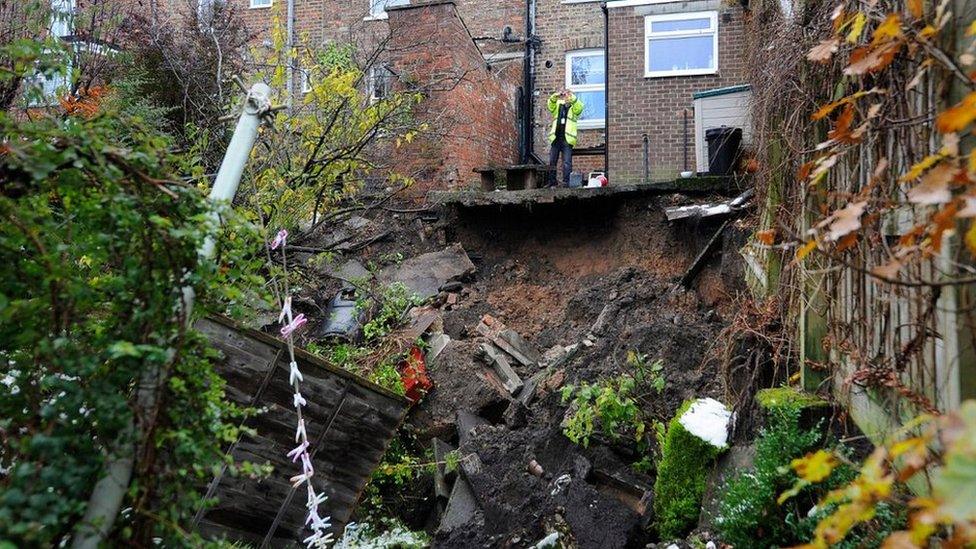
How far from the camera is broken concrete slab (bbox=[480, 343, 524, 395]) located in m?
8.66

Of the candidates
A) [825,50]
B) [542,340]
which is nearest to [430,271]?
[542,340]

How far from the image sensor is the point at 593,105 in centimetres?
1786

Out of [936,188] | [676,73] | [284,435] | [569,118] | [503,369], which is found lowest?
[503,369]

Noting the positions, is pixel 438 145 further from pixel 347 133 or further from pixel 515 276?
pixel 347 133

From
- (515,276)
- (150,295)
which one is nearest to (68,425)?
(150,295)

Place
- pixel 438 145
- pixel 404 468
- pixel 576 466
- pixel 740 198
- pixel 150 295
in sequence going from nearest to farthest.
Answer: pixel 150 295
pixel 576 466
pixel 404 468
pixel 740 198
pixel 438 145

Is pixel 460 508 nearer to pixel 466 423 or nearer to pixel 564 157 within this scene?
pixel 466 423

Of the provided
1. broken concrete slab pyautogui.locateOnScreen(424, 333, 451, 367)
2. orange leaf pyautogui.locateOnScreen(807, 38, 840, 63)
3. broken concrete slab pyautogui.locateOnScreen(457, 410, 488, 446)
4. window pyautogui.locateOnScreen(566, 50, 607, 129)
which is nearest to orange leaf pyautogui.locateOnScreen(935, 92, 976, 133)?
orange leaf pyautogui.locateOnScreen(807, 38, 840, 63)

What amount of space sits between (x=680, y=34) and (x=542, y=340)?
7394 millimetres

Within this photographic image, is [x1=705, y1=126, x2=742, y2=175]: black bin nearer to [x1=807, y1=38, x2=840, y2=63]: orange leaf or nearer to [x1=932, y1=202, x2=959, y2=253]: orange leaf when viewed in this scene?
[x1=807, y1=38, x2=840, y2=63]: orange leaf

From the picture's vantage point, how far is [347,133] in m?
9.25

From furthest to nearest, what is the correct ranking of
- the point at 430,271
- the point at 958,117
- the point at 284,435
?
the point at 430,271
the point at 284,435
the point at 958,117

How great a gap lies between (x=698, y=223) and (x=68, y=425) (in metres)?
8.76

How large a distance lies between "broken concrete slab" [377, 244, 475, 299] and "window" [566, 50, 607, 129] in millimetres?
7604
